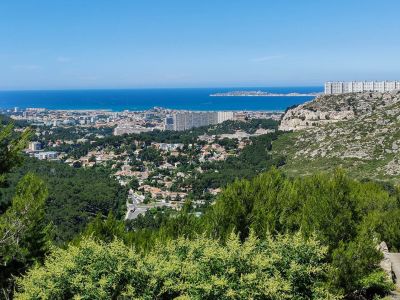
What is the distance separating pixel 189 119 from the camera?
4788 inches

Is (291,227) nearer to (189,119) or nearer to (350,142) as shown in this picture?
→ (350,142)

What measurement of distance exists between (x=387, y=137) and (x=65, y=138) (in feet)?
233

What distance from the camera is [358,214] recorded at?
9.30m

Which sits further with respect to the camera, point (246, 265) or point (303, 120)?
point (303, 120)

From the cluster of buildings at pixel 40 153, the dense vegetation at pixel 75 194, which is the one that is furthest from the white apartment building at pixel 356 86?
the dense vegetation at pixel 75 194

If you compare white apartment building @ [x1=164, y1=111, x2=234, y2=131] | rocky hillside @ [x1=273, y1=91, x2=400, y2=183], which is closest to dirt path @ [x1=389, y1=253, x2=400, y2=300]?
rocky hillside @ [x1=273, y1=91, x2=400, y2=183]

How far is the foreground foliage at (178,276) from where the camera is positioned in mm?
6609

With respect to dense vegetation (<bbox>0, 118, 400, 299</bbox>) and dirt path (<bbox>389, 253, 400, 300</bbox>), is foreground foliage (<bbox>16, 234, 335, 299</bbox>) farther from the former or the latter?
dirt path (<bbox>389, 253, 400, 300</bbox>)

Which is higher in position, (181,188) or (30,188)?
(30,188)

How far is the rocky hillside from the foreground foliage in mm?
31245

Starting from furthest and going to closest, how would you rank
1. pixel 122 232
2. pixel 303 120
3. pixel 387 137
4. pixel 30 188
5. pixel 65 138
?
1. pixel 65 138
2. pixel 303 120
3. pixel 387 137
4. pixel 122 232
5. pixel 30 188

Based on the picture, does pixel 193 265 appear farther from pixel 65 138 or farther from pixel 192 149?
pixel 65 138

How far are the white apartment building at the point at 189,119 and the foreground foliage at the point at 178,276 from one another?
364ft

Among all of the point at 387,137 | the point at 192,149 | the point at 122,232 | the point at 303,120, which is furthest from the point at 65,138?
the point at 122,232
